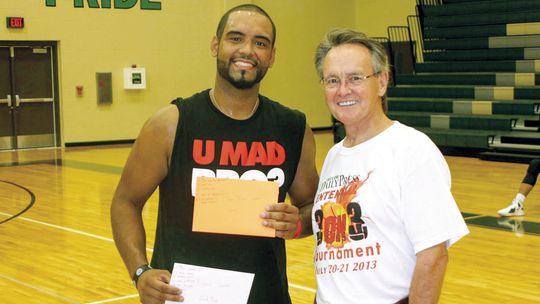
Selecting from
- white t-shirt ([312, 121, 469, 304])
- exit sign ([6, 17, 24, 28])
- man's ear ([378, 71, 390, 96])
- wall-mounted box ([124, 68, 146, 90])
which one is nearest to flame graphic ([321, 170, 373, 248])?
white t-shirt ([312, 121, 469, 304])

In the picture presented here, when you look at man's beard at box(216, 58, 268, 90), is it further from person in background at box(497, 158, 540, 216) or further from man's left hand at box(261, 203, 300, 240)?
person in background at box(497, 158, 540, 216)

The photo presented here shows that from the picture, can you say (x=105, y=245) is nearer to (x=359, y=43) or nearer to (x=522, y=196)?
(x=522, y=196)

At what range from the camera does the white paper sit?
2.48 metres

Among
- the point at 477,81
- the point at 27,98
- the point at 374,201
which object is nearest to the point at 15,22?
the point at 27,98

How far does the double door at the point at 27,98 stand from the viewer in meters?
15.8

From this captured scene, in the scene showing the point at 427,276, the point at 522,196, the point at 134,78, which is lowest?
the point at 522,196

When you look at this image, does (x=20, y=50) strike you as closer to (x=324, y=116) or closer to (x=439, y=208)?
(x=324, y=116)

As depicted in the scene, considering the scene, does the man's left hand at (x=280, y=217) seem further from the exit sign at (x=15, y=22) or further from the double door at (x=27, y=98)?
the double door at (x=27, y=98)

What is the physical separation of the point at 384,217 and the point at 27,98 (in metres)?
14.9

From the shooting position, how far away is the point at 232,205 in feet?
8.05

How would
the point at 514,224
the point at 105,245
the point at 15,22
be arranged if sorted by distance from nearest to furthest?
1. the point at 105,245
2. the point at 514,224
3. the point at 15,22

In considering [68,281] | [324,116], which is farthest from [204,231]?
[324,116]

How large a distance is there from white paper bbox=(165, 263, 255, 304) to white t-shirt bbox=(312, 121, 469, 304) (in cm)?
33

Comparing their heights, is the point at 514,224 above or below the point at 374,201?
below
